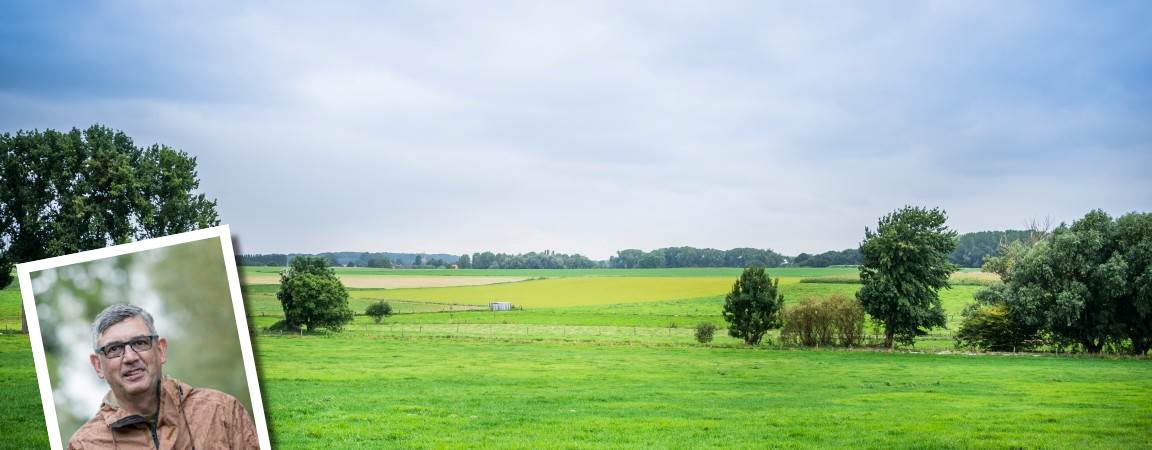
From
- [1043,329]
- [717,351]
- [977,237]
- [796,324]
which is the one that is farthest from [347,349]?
[977,237]

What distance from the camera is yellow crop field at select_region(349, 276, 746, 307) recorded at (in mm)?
49781

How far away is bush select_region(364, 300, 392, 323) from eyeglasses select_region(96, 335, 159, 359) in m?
39.3

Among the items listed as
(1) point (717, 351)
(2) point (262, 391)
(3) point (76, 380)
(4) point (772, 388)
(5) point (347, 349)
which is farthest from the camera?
(1) point (717, 351)

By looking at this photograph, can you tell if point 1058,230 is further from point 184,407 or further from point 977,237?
point 184,407

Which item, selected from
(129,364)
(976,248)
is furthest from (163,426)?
(976,248)

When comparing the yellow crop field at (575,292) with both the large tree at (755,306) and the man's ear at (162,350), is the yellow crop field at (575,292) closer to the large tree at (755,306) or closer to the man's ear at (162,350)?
the large tree at (755,306)

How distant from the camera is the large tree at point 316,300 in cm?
3328

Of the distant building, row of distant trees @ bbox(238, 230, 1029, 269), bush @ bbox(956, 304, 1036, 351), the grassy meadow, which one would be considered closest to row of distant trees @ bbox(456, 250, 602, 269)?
row of distant trees @ bbox(238, 230, 1029, 269)

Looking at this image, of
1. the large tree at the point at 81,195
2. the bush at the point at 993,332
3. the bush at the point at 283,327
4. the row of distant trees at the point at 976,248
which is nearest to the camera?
the large tree at the point at 81,195

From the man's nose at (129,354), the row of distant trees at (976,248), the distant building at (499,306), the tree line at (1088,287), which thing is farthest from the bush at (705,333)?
the man's nose at (129,354)

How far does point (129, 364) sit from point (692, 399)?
59.5 ft

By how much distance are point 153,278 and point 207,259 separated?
19 centimetres

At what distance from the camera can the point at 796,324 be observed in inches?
1325

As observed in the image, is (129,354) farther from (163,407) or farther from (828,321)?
A: (828,321)
